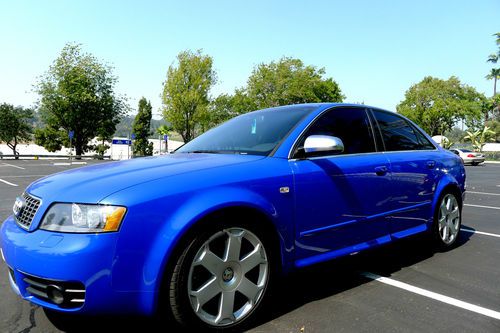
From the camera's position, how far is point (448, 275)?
11.1ft

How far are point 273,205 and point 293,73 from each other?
45.5 meters

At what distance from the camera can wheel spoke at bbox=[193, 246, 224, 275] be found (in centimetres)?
215

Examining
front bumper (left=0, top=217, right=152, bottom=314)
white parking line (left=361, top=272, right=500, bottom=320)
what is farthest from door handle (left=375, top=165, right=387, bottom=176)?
front bumper (left=0, top=217, right=152, bottom=314)

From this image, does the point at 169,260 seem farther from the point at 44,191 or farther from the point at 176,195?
the point at 44,191

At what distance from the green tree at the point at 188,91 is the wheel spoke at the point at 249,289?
34.6 metres

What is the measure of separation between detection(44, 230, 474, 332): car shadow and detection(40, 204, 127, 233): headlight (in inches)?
21.8

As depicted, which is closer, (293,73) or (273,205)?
(273,205)

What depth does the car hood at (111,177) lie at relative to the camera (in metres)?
2.07

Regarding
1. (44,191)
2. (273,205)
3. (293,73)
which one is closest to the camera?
(44,191)

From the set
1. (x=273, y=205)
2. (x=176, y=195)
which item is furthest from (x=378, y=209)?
(x=176, y=195)

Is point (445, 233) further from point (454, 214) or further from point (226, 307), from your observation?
point (226, 307)

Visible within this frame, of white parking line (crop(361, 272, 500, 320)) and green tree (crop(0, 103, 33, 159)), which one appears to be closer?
white parking line (crop(361, 272, 500, 320))

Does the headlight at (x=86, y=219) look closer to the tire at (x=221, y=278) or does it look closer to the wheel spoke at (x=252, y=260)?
the tire at (x=221, y=278)

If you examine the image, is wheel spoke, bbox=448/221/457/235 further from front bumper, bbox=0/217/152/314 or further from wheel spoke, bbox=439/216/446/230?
front bumper, bbox=0/217/152/314
